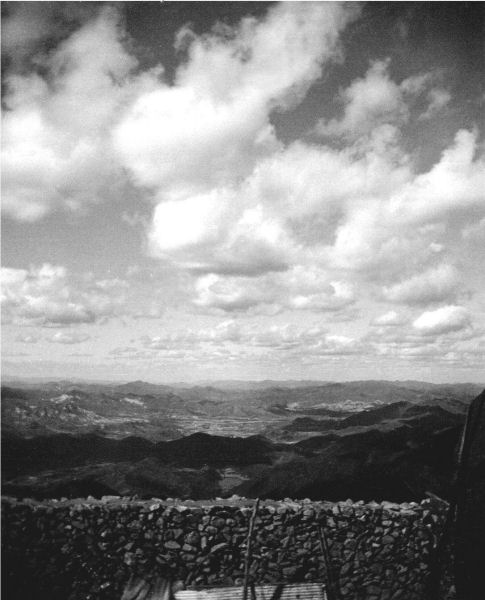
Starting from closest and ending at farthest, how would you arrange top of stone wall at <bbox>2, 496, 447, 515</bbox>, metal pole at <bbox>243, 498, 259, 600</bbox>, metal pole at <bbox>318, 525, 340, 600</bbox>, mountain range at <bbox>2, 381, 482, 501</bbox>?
metal pole at <bbox>243, 498, 259, 600</bbox> → metal pole at <bbox>318, 525, 340, 600</bbox> → top of stone wall at <bbox>2, 496, 447, 515</bbox> → mountain range at <bbox>2, 381, 482, 501</bbox>

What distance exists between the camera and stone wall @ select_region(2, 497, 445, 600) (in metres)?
5.79

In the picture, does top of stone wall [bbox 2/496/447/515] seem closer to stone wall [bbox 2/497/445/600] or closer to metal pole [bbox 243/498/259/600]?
stone wall [bbox 2/497/445/600]

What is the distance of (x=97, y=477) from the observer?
7.45m

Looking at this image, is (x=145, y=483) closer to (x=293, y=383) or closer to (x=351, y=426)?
(x=351, y=426)

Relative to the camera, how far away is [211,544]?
5.93 meters

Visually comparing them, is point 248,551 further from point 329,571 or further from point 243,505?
point 329,571

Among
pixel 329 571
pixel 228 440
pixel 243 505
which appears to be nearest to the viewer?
pixel 329 571

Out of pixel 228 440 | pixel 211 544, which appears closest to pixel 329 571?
pixel 211 544

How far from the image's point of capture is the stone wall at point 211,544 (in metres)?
5.79

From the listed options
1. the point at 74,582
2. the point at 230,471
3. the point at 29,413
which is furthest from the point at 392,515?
the point at 29,413

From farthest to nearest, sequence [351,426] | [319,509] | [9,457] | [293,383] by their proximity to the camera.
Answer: [293,383] → [351,426] → [9,457] → [319,509]

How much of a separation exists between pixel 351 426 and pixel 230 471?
407 cm

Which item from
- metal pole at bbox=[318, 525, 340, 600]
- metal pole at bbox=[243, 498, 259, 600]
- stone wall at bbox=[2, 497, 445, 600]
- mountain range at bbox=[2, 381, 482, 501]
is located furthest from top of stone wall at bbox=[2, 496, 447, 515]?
mountain range at bbox=[2, 381, 482, 501]

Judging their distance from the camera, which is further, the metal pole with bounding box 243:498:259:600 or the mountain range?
the mountain range
